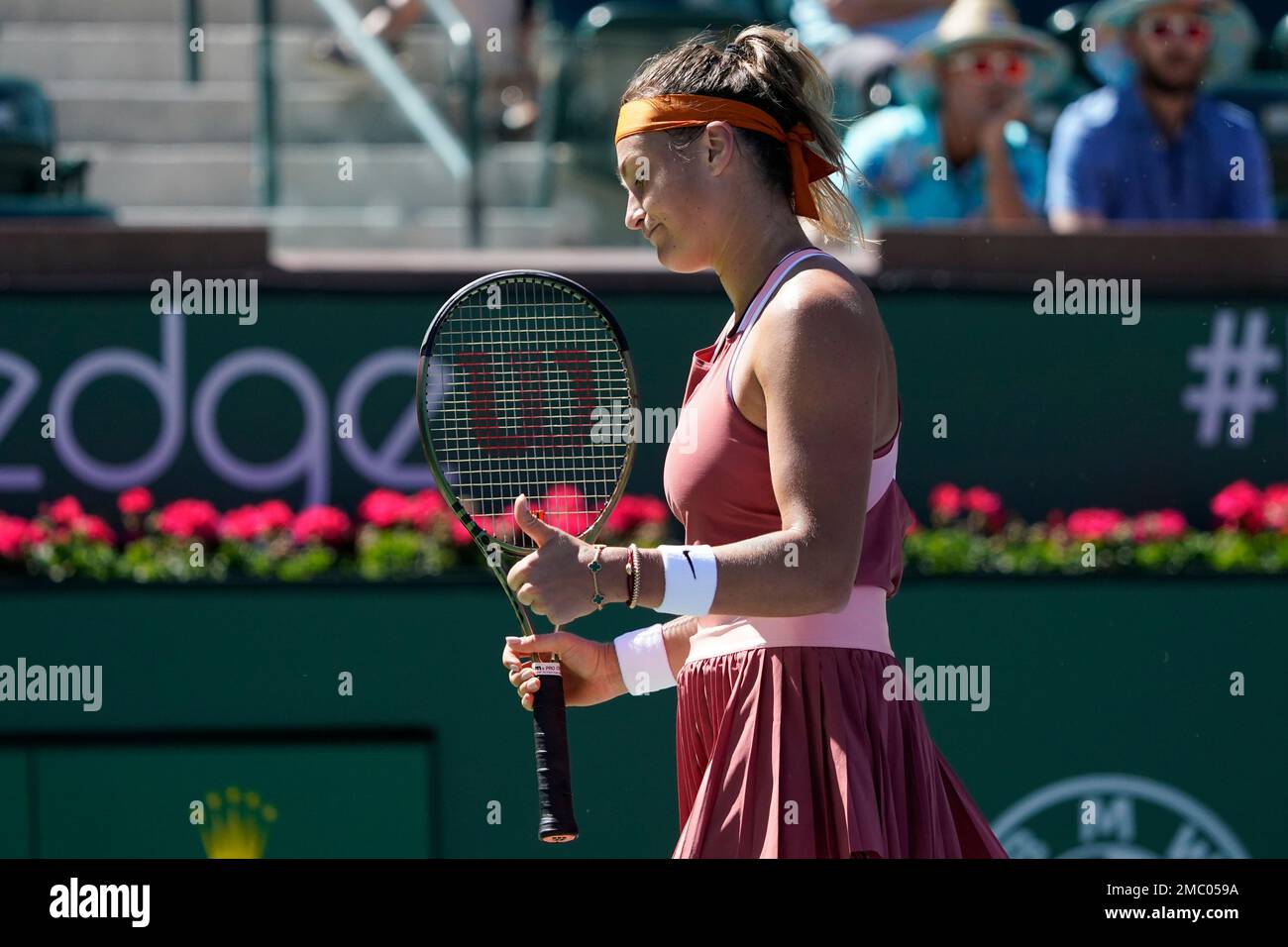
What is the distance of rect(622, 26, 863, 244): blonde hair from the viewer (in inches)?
95.7

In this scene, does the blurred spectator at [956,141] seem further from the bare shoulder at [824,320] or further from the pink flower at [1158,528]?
the bare shoulder at [824,320]

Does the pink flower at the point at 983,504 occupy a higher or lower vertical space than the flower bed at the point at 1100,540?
higher

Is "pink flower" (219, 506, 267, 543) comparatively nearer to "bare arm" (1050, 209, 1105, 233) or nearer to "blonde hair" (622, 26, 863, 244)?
"bare arm" (1050, 209, 1105, 233)

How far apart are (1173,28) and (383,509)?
9.02 feet

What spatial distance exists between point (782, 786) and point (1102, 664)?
2.54 metres

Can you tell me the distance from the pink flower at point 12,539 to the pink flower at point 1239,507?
3.13 m

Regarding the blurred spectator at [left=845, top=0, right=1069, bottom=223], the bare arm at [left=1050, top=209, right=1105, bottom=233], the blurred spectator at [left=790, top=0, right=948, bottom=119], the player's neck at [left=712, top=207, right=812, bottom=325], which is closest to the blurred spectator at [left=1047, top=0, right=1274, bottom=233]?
the bare arm at [left=1050, top=209, right=1105, bottom=233]

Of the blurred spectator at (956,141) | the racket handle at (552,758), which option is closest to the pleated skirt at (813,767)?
the racket handle at (552,758)

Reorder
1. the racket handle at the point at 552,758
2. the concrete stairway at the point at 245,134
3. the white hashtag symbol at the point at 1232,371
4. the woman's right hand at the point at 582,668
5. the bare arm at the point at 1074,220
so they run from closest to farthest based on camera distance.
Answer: the racket handle at the point at 552,758 → the woman's right hand at the point at 582,668 → the white hashtag symbol at the point at 1232,371 → the bare arm at the point at 1074,220 → the concrete stairway at the point at 245,134

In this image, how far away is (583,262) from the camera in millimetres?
5457

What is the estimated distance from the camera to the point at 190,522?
16.0ft

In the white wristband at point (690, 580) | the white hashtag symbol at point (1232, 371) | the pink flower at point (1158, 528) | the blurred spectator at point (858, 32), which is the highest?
the blurred spectator at point (858, 32)

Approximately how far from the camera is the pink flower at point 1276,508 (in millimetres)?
5035

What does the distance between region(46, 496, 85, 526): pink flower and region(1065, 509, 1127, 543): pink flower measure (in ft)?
8.59
